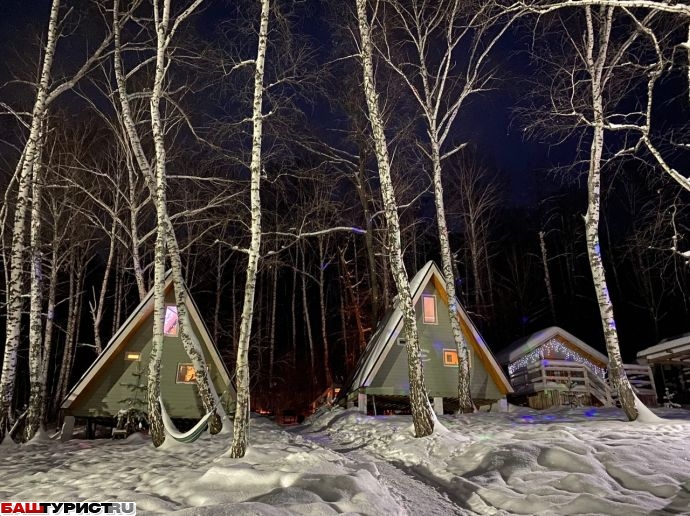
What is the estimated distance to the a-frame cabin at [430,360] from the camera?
56.1ft

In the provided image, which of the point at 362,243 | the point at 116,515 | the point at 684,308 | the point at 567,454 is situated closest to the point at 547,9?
the point at 567,454

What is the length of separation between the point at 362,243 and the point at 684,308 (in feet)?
72.5

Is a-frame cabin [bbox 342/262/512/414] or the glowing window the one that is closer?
a-frame cabin [bbox 342/262/512/414]

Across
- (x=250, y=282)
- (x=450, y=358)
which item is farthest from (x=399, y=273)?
Answer: (x=450, y=358)

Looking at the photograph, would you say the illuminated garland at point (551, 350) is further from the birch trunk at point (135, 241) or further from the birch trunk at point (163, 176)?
the birch trunk at point (135, 241)

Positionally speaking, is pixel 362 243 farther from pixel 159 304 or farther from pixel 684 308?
pixel 159 304

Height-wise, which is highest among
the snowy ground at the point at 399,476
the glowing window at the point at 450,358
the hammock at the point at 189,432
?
the glowing window at the point at 450,358

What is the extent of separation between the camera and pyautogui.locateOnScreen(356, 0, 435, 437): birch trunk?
33.6 ft

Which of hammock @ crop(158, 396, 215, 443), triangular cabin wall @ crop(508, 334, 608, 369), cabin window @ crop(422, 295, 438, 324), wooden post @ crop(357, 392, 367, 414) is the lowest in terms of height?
hammock @ crop(158, 396, 215, 443)

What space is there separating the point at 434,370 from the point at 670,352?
11.4 meters

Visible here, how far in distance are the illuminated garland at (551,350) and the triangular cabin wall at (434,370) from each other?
6.60 meters

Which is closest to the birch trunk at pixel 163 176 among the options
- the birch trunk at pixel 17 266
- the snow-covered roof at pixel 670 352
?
the birch trunk at pixel 17 266

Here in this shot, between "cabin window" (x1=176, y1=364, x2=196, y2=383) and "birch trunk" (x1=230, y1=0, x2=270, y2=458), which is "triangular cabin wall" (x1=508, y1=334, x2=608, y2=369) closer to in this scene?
"cabin window" (x1=176, y1=364, x2=196, y2=383)

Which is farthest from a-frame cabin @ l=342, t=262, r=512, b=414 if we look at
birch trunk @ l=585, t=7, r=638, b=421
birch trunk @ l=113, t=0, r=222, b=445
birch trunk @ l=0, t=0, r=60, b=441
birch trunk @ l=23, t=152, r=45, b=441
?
birch trunk @ l=0, t=0, r=60, b=441
